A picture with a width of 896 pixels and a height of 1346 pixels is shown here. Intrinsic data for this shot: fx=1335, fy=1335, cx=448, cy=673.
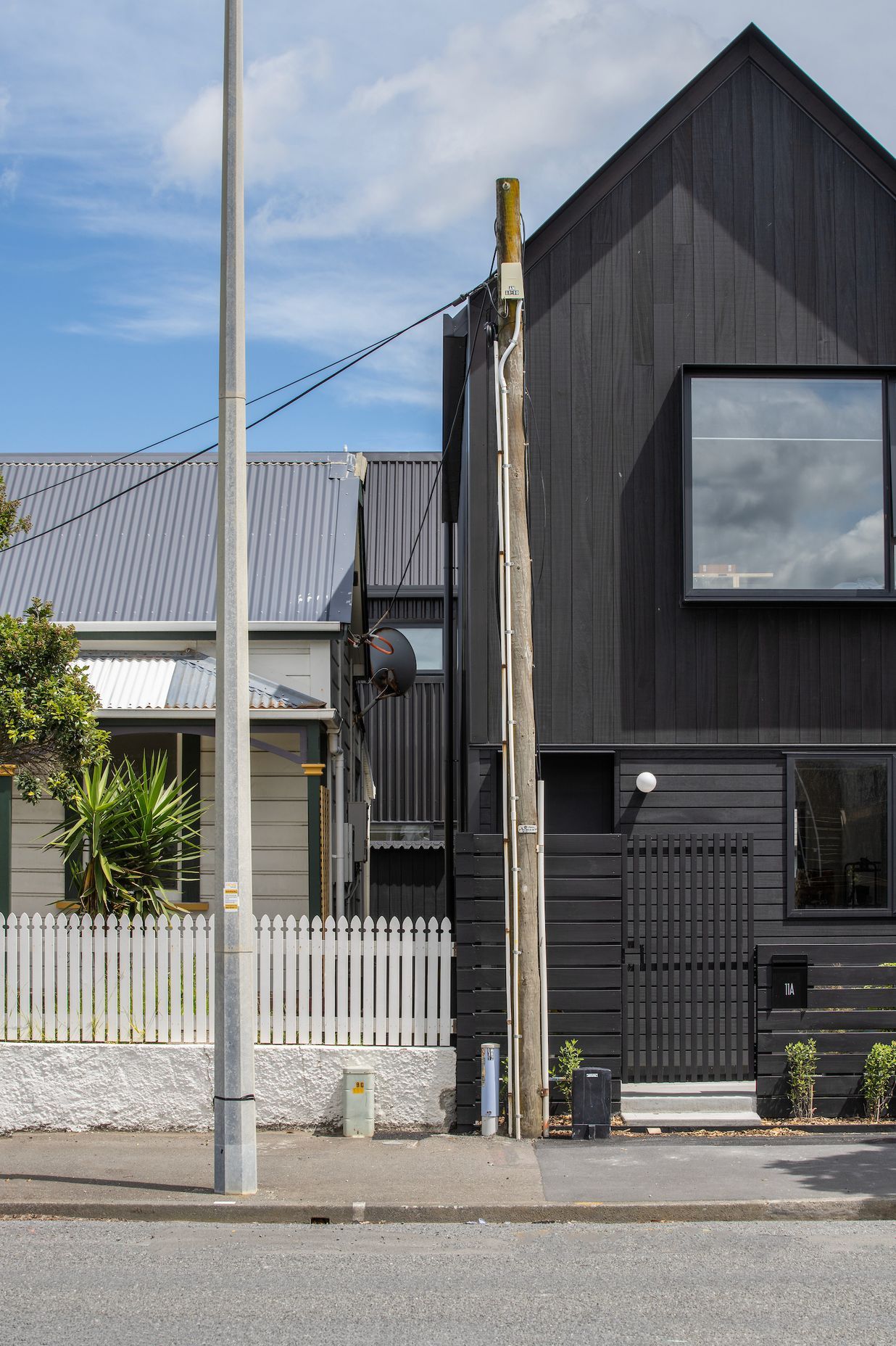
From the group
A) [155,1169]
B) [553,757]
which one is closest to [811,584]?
[553,757]

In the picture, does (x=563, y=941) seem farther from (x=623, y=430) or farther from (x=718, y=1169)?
(x=623, y=430)

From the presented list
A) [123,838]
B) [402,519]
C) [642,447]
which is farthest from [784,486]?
[402,519]

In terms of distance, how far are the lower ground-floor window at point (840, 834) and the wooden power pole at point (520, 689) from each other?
8.21ft

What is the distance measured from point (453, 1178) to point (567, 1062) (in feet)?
5.74

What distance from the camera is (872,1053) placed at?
10.5 meters

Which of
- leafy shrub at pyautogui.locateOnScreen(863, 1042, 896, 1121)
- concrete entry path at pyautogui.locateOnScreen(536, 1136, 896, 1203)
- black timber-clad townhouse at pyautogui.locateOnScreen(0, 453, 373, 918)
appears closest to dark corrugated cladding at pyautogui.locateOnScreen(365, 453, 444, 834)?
black timber-clad townhouse at pyautogui.locateOnScreen(0, 453, 373, 918)

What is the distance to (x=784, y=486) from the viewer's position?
36.7 ft

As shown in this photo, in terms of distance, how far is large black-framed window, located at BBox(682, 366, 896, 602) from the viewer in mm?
11117

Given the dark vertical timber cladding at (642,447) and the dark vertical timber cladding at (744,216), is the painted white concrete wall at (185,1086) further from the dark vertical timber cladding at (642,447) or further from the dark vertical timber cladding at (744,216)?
the dark vertical timber cladding at (744,216)

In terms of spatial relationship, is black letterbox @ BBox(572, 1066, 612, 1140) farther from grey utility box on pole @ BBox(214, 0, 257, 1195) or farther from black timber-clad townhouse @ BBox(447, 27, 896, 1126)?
grey utility box on pole @ BBox(214, 0, 257, 1195)

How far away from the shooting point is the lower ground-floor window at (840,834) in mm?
10859

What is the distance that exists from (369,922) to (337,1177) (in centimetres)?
217

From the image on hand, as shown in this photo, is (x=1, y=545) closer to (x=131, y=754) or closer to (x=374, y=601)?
(x=131, y=754)

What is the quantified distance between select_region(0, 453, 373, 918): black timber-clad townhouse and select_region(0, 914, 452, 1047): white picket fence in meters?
2.84
